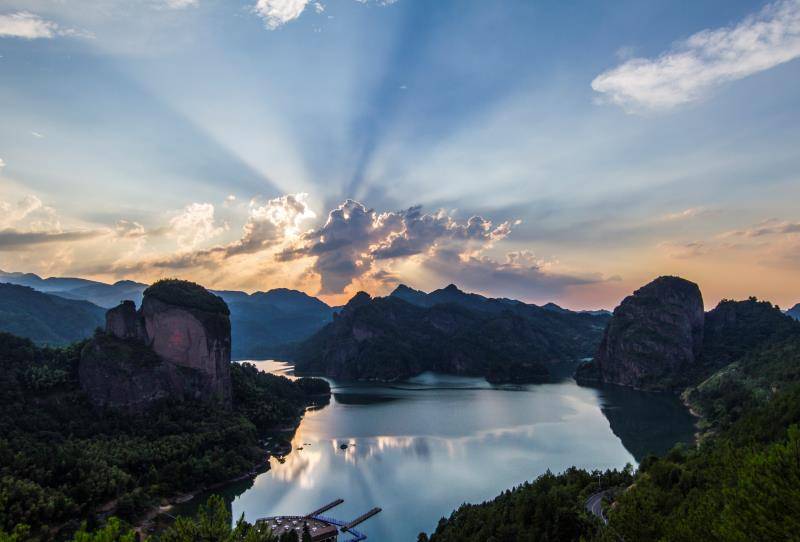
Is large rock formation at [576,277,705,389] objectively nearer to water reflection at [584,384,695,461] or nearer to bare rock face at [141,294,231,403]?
water reflection at [584,384,695,461]

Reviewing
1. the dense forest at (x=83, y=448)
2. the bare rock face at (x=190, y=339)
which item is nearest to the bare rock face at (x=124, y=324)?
the bare rock face at (x=190, y=339)

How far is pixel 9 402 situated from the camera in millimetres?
65250

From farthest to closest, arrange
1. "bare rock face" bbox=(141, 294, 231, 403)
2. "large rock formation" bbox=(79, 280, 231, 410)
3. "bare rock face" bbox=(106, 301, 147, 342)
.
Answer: "bare rock face" bbox=(141, 294, 231, 403) → "bare rock face" bbox=(106, 301, 147, 342) → "large rock formation" bbox=(79, 280, 231, 410)

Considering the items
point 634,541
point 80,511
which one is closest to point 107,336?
point 80,511

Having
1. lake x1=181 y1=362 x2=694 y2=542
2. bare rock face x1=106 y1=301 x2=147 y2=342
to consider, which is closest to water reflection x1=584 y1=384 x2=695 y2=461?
lake x1=181 y1=362 x2=694 y2=542

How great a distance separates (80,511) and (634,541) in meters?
52.0

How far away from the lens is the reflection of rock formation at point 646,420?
84.8 meters

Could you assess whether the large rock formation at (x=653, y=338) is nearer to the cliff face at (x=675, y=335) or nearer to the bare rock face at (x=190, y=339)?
the cliff face at (x=675, y=335)

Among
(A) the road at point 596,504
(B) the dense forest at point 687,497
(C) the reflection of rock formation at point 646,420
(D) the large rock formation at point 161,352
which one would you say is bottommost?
(C) the reflection of rock formation at point 646,420

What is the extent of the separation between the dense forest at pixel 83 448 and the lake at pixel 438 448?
719 centimetres

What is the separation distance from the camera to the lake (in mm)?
60656

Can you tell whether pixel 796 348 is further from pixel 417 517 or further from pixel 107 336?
pixel 107 336

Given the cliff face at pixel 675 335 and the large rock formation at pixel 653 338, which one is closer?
the cliff face at pixel 675 335

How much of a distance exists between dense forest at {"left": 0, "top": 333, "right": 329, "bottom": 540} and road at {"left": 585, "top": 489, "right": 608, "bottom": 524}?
4393 cm
